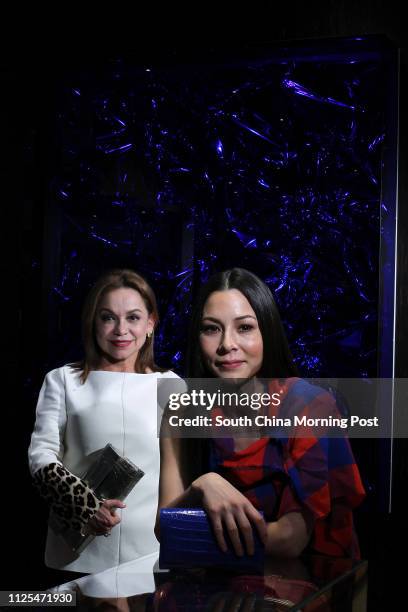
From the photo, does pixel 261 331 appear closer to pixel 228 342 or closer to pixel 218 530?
pixel 228 342

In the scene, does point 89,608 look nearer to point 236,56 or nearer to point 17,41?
point 236,56

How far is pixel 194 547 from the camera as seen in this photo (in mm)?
1673

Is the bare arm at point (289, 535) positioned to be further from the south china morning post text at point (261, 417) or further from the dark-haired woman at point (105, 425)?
the dark-haired woman at point (105, 425)

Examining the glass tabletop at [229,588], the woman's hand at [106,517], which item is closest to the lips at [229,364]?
the woman's hand at [106,517]

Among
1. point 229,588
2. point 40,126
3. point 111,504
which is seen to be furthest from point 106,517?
point 40,126

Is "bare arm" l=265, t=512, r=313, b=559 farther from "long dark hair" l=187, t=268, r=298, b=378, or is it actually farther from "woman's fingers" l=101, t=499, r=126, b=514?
"woman's fingers" l=101, t=499, r=126, b=514

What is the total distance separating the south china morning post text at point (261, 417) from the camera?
2.11 metres

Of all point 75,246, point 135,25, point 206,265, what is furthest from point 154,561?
point 135,25

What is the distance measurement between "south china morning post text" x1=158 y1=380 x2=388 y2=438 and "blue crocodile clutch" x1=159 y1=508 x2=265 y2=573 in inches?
15.1

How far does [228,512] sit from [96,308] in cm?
76

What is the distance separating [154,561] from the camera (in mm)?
1651

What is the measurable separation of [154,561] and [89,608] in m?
0.37

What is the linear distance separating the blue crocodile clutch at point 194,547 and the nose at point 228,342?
472mm

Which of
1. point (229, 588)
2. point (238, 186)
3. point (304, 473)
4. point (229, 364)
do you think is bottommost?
point (229, 588)
